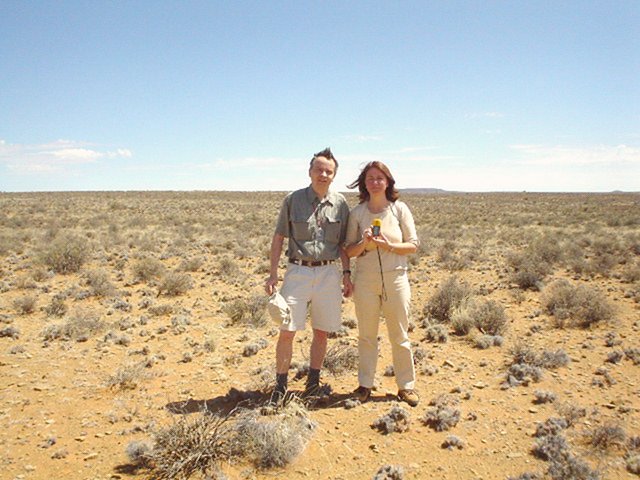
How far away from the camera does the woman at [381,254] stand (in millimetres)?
3826

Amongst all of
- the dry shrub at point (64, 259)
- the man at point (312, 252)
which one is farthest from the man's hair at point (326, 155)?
the dry shrub at point (64, 259)

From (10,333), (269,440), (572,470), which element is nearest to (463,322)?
(572,470)

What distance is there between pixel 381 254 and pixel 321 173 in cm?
93

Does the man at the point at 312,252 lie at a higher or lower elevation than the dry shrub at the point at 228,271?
higher

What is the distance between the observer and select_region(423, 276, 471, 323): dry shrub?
300 inches

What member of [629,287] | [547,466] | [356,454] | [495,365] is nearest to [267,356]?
Answer: [356,454]

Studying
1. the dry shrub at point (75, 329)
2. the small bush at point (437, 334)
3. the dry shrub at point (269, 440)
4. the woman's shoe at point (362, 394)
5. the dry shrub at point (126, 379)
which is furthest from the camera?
the small bush at point (437, 334)

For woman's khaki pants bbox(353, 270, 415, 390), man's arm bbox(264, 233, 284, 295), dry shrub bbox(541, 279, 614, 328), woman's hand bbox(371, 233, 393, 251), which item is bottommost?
dry shrub bbox(541, 279, 614, 328)

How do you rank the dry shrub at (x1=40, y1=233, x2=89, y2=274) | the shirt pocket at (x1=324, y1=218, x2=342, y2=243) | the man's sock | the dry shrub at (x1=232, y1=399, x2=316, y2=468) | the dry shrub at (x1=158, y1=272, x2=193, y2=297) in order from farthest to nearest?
the dry shrub at (x1=40, y1=233, x2=89, y2=274)
the dry shrub at (x1=158, y1=272, x2=193, y2=297)
the man's sock
the shirt pocket at (x1=324, y1=218, x2=342, y2=243)
the dry shrub at (x1=232, y1=399, x2=316, y2=468)

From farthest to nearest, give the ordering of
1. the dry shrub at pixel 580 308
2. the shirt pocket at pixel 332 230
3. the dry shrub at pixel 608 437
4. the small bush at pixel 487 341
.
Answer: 1. the dry shrub at pixel 580 308
2. the small bush at pixel 487 341
3. the shirt pocket at pixel 332 230
4. the dry shrub at pixel 608 437

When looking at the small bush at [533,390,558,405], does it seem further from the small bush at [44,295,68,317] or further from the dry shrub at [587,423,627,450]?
the small bush at [44,295,68,317]

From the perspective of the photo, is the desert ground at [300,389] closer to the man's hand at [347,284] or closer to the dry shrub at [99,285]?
the dry shrub at [99,285]

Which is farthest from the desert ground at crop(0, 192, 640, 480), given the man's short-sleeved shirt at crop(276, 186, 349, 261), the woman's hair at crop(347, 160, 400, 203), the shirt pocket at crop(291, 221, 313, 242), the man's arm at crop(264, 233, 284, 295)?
the woman's hair at crop(347, 160, 400, 203)

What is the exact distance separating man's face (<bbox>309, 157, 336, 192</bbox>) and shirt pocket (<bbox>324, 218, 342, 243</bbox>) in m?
0.31
